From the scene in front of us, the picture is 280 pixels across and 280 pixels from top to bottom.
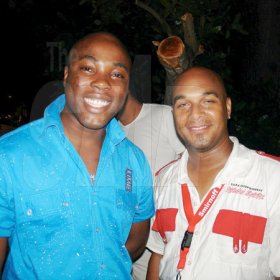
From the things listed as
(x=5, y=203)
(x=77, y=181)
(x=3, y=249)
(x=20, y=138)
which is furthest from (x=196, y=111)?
(x=3, y=249)

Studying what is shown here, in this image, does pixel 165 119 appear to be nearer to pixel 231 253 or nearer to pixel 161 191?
pixel 161 191

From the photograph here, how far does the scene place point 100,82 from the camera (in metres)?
2.38

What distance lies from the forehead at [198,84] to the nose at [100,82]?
53 centimetres

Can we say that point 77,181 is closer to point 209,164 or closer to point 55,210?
point 55,210

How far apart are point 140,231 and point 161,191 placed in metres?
0.34

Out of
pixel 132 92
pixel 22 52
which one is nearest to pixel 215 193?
pixel 132 92

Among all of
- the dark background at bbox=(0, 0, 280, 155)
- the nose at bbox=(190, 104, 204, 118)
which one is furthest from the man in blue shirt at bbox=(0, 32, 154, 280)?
the dark background at bbox=(0, 0, 280, 155)

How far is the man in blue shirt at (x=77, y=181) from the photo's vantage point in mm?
2164

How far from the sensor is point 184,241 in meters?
2.35

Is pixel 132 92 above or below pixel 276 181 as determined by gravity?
above

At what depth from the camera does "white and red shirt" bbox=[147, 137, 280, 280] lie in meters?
2.26

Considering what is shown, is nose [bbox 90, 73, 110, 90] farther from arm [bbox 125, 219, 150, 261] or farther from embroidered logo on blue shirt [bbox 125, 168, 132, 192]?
arm [bbox 125, 219, 150, 261]

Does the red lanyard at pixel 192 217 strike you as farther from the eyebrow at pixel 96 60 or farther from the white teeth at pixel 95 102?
the eyebrow at pixel 96 60

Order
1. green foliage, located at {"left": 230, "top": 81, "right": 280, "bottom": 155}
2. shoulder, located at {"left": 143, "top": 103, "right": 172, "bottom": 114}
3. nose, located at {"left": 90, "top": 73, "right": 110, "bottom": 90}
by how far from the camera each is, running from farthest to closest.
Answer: green foliage, located at {"left": 230, "top": 81, "right": 280, "bottom": 155}
shoulder, located at {"left": 143, "top": 103, "right": 172, "bottom": 114}
nose, located at {"left": 90, "top": 73, "right": 110, "bottom": 90}
